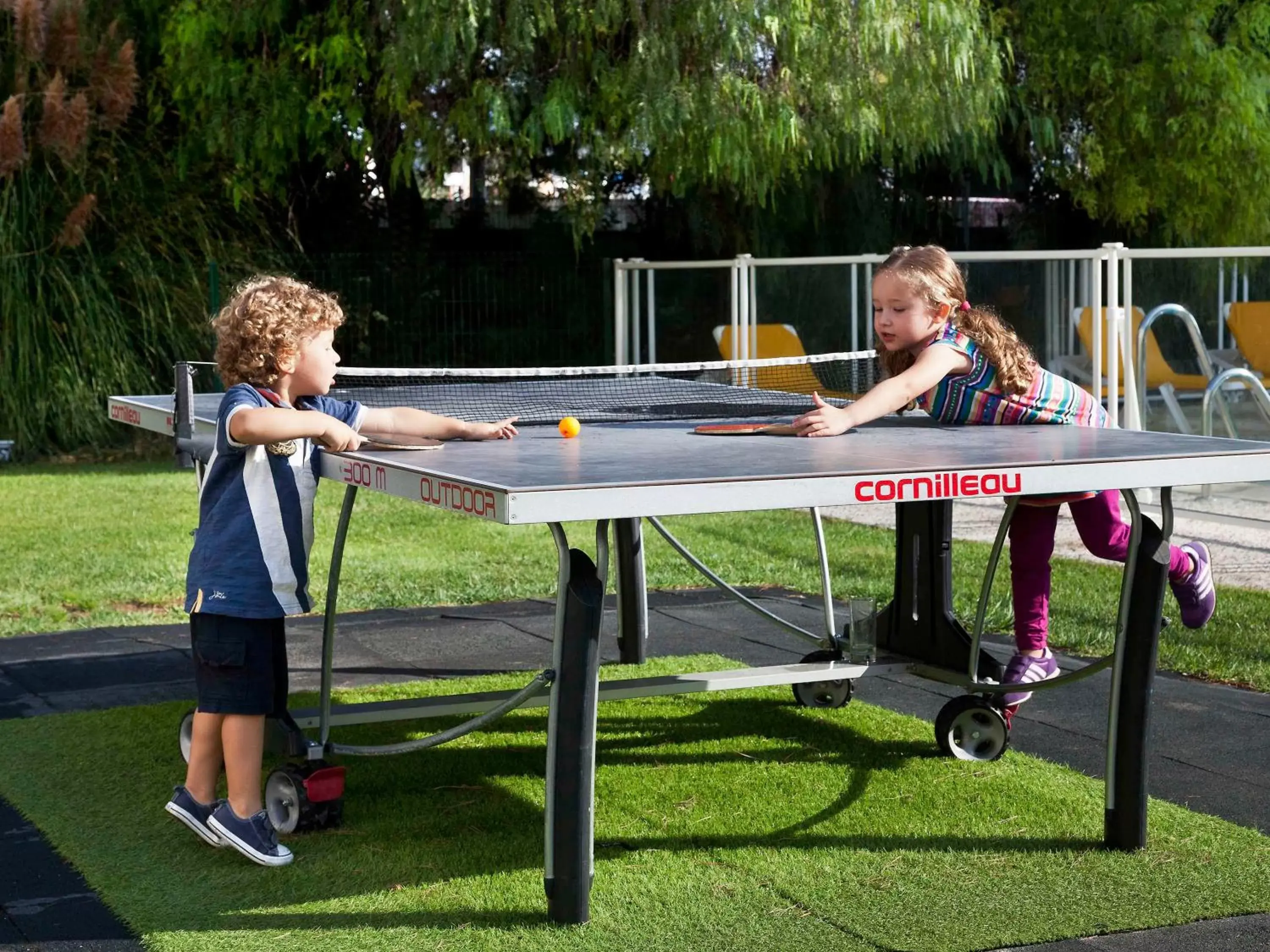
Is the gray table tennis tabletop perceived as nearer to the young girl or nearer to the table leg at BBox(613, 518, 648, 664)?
the young girl

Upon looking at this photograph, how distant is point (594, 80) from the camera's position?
14.4 metres

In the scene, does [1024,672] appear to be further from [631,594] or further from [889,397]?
[631,594]

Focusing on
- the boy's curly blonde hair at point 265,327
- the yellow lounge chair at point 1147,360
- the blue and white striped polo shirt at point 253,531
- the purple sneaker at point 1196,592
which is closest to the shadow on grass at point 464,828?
the blue and white striped polo shirt at point 253,531

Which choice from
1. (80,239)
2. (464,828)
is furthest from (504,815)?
(80,239)

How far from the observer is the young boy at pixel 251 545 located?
13.8 ft

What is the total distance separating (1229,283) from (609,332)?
24.3 ft

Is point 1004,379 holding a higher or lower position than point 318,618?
higher

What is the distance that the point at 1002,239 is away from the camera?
2048cm

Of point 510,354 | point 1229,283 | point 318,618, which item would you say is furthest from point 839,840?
point 510,354

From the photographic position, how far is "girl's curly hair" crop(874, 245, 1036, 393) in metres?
4.80

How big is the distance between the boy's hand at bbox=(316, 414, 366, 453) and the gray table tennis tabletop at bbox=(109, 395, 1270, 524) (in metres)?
0.03

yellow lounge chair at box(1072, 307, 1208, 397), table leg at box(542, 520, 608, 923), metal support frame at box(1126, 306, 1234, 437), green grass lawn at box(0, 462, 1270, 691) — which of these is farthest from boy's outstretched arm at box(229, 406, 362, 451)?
yellow lounge chair at box(1072, 307, 1208, 397)

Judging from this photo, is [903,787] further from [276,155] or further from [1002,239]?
[1002,239]

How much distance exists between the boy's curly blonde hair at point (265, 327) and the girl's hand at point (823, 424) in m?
1.23
